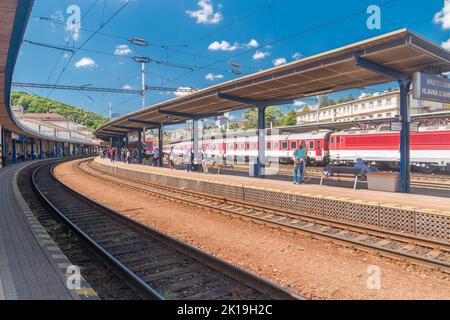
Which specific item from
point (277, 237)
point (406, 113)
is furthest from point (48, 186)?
point (406, 113)

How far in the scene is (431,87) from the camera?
10.4 m

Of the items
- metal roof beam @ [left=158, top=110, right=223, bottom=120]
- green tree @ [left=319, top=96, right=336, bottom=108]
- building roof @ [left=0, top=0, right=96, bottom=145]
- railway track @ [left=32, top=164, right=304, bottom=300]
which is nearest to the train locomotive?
metal roof beam @ [left=158, top=110, right=223, bottom=120]

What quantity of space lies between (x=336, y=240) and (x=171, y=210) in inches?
255

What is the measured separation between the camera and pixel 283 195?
11.6m

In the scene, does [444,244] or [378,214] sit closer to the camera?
[444,244]

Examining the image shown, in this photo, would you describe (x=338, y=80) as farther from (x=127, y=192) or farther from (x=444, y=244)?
(x=127, y=192)

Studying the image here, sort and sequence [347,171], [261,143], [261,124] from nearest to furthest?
[347,171] → [261,124] → [261,143]

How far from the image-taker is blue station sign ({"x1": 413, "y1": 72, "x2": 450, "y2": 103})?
10.1m

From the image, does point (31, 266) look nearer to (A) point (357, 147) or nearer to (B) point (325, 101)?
(A) point (357, 147)

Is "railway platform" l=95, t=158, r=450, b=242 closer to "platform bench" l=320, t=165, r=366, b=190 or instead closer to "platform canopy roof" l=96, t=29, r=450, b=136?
"platform bench" l=320, t=165, r=366, b=190

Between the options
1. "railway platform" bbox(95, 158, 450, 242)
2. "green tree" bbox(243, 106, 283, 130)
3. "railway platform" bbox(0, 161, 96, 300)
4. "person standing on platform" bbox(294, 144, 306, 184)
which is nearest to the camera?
"railway platform" bbox(0, 161, 96, 300)

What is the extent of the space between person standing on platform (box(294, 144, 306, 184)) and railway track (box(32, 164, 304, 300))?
7791 millimetres

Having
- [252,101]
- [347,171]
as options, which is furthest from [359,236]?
[252,101]

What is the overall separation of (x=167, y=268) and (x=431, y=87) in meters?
10.1
